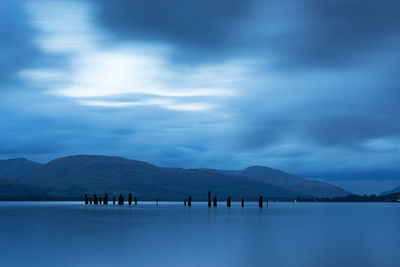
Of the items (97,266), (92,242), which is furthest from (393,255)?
(92,242)

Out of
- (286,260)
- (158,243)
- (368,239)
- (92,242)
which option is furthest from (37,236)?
(368,239)

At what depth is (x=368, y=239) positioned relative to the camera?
43031 mm

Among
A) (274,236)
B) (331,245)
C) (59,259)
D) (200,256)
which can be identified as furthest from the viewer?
(274,236)

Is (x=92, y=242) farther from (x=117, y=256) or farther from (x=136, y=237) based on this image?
(x=117, y=256)

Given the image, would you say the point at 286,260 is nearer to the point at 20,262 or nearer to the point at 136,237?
the point at 20,262

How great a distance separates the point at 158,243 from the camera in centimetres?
3797

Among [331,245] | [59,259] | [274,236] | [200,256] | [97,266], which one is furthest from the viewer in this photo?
[274,236]

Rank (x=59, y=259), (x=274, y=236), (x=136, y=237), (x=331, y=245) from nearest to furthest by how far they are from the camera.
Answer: (x=59, y=259)
(x=331, y=245)
(x=136, y=237)
(x=274, y=236)

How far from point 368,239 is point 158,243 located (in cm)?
1739

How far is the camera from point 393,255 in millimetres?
31641

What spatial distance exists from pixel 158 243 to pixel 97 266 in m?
12.2

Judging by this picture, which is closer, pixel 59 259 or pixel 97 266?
pixel 97 266

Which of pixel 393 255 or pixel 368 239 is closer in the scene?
pixel 393 255

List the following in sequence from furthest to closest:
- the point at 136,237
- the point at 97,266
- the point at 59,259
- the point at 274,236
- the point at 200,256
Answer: the point at 274,236, the point at 136,237, the point at 200,256, the point at 59,259, the point at 97,266
